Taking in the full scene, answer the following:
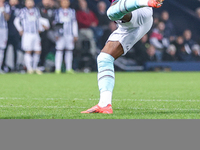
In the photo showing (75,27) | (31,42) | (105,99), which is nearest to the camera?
(105,99)

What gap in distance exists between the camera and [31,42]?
16.7 meters

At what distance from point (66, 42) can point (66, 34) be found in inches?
12.3

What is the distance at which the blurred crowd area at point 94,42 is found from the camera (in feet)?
56.3

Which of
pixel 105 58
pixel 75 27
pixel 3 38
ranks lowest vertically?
pixel 3 38

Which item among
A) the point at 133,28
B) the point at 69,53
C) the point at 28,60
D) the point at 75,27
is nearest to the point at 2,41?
the point at 28,60

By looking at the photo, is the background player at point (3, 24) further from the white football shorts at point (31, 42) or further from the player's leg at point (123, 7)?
the player's leg at point (123, 7)

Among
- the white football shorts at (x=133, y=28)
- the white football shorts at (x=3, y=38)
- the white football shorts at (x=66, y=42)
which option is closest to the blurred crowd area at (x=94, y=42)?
the white football shorts at (x=3, y=38)

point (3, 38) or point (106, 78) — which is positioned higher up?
point (106, 78)

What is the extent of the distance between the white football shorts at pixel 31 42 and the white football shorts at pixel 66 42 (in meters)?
0.77

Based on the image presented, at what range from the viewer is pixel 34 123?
4129 millimetres

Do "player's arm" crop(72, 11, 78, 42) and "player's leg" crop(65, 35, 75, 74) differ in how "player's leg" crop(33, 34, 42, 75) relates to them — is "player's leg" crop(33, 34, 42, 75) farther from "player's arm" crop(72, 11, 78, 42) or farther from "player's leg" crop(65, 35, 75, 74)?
"player's arm" crop(72, 11, 78, 42)

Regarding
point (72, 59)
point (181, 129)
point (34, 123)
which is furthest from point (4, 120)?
point (72, 59)

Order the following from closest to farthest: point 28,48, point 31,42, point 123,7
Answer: point 123,7 → point 28,48 → point 31,42

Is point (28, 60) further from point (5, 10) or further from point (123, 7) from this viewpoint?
point (123, 7)
